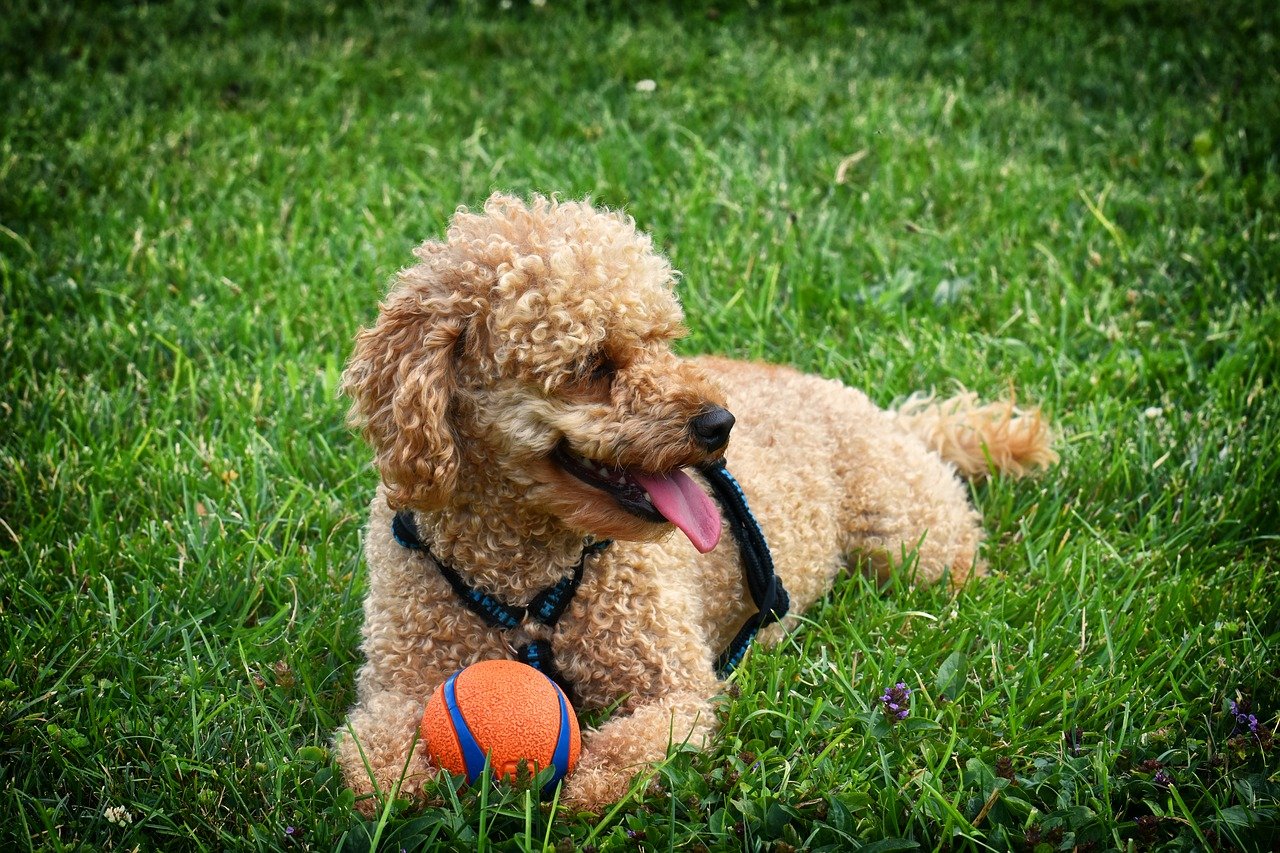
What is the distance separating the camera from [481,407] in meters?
2.65

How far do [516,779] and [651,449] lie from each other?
0.78 metres

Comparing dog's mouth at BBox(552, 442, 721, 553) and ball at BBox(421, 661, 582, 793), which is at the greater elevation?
dog's mouth at BBox(552, 442, 721, 553)

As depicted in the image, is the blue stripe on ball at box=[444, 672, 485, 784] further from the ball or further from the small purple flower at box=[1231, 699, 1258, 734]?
the small purple flower at box=[1231, 699, 1258, 734]

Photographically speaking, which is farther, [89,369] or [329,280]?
[329,280]

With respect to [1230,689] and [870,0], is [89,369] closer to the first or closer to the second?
[1230,689]

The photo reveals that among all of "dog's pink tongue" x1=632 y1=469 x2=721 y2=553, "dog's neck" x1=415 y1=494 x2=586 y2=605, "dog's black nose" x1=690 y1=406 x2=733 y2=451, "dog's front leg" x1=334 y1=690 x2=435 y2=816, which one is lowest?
"dog's front leg" x1=334 y1=690 x2=435 y2=816

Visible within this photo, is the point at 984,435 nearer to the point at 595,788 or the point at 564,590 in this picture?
the point at 564,590

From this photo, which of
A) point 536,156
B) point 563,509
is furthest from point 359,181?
point 563,509

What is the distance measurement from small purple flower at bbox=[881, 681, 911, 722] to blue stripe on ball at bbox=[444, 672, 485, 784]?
0.97 meters

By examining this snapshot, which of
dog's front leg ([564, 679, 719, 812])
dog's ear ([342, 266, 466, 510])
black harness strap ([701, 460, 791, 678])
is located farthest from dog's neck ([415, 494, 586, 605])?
black harness strap ([701, 460, 791, 678])

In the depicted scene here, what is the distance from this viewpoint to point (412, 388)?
2.55m

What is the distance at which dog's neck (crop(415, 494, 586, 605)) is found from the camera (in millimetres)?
2744

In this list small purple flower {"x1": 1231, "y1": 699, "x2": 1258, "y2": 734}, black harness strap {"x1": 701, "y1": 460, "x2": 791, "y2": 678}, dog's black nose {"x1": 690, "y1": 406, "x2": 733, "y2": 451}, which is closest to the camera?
dog's black nose {"x1": 690, "y1": 406, "x2": 733, "y2": 451}

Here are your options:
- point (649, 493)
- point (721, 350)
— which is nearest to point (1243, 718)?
point (649, 493)
